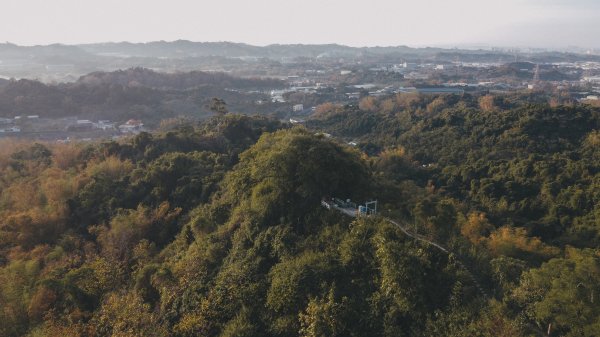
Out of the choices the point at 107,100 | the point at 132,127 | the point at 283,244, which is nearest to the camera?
the point at 283,244

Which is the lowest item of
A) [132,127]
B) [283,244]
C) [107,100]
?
[132,127]

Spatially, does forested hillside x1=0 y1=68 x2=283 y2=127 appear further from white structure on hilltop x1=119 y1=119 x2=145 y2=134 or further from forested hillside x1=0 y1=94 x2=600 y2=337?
forested hillside x1=0 y1=94 x2=600 y2=337

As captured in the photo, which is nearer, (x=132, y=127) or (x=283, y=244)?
(x=283, y=244)

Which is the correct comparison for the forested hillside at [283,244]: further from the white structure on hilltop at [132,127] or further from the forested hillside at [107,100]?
the forested hillside at [107,100]

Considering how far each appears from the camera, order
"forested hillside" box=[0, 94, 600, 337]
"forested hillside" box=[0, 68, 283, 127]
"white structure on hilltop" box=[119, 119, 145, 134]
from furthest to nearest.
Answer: "forested hillside" box=[0, 68, 283, 127]
"white structure on hilltop" box=[119, 119, 145, 134]
"forested hillside" box=[0, 94, 600, 337]

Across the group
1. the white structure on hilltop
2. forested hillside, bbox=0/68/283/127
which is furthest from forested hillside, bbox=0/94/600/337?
forested hillside, bbox=0/68/283/127

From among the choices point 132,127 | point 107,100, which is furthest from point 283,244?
point 107,100

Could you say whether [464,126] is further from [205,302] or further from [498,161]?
[205,302]

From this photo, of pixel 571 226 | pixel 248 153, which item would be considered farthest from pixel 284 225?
pixel 571 226

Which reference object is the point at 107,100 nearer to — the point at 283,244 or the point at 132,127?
the point at 132,127
